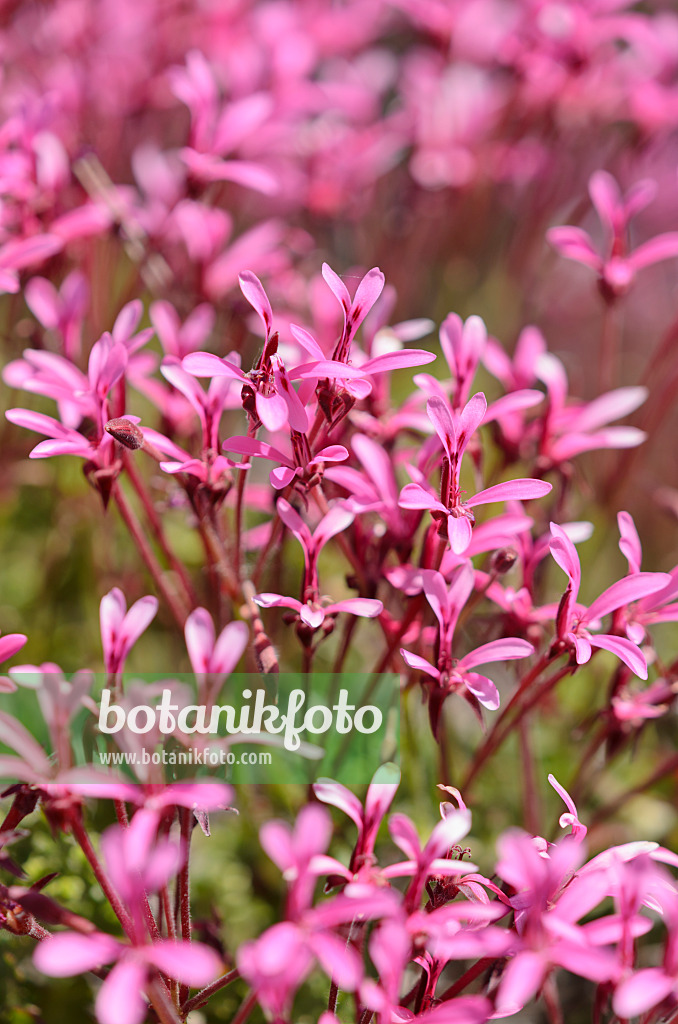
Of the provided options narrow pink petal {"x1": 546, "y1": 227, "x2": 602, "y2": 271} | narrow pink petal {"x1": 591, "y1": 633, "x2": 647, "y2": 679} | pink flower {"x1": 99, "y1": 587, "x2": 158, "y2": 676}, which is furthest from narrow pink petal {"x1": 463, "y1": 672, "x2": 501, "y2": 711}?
narrow pink petal {"x1": 546, "y1": 227, "x2": 602, "y2": 271}

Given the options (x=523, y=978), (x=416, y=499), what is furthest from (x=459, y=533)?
(x=523, y=978)

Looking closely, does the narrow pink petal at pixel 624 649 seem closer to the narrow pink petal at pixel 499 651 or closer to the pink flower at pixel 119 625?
the narrow pink petal at pixel 499 651

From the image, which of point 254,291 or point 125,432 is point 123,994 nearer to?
point 125,432

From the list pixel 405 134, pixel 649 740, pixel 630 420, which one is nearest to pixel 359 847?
pixel 649 740

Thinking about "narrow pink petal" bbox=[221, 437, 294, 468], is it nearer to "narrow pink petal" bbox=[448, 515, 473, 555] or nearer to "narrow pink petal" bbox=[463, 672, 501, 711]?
"narrow pink petal" bbox=[448, 515, 473, 555]

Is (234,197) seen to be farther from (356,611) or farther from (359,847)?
(359,847)

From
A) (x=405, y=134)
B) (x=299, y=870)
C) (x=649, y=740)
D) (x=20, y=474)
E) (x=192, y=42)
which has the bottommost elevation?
(x=649, y=740)

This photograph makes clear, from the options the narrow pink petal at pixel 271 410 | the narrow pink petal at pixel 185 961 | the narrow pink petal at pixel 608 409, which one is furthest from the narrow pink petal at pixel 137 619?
the narrow pink petal at pixel 608 409
